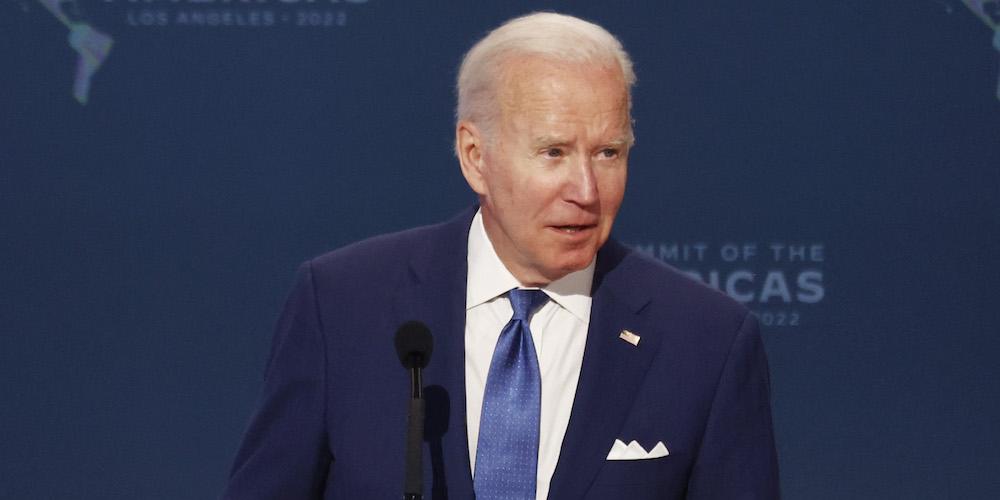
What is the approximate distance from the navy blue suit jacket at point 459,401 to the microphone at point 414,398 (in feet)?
0.75

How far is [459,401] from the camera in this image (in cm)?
207

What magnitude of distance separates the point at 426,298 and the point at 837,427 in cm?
211

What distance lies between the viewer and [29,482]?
407 cm

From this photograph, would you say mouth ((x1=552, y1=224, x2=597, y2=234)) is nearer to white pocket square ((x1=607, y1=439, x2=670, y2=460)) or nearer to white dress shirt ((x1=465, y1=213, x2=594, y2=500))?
white dress shirt ((x1=465, y1=213, x2=594, y2=500))

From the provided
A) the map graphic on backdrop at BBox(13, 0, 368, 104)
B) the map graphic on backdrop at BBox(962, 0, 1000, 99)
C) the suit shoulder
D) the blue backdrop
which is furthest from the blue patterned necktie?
the map graphic on backdrop at BBox(962, 0, 1000, 99)

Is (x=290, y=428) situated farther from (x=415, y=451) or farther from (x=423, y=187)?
(x=423, y=187)

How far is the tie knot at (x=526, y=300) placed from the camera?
2.16m

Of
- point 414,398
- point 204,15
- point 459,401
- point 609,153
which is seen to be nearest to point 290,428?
point 459,401

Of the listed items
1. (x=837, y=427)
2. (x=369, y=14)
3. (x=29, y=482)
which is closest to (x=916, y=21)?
(x=837, y=427)

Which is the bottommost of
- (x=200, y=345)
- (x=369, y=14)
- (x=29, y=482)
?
(x=29, y=482)

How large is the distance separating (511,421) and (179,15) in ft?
7.07

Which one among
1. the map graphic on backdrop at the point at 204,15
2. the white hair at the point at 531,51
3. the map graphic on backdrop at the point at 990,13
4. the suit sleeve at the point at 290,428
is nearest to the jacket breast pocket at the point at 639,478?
the suit sleeve at the point at 290,428

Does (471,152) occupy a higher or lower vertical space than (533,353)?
higher

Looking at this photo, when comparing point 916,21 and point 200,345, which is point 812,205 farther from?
point 200,345
